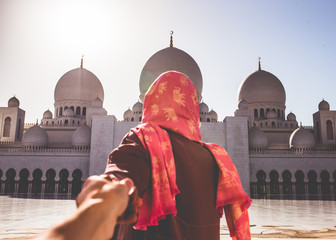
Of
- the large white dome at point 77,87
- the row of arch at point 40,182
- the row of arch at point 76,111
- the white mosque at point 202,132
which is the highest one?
the large white dome at point 77,87

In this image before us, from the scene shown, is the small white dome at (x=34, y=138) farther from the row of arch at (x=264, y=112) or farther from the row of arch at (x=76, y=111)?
the row of arch at (x=264, y=112)

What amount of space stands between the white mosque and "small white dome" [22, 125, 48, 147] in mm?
46

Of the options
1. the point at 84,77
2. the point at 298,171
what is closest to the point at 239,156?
the point at 298,171

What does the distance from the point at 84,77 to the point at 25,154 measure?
25.8 feet

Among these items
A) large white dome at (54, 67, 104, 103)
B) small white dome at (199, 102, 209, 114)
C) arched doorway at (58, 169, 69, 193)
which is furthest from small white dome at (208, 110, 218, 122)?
arched doorway at (58, 169, 69, 193)

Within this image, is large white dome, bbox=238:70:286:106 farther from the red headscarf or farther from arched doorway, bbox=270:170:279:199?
the red headscarf

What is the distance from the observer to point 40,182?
15.2m

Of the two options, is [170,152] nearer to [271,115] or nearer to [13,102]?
[271,115]

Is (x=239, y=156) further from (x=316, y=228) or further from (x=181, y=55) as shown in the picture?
(x=316, y=228)

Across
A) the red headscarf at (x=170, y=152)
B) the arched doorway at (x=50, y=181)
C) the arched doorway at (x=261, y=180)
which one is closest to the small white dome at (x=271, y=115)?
the arched doorway at (x=261, y=180)

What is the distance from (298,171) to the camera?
1520cm

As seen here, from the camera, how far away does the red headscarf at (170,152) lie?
832mm

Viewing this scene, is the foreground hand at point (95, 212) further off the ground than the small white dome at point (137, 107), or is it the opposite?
the small white dome at point (137, 107)

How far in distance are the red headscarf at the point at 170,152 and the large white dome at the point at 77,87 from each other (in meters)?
20.3
